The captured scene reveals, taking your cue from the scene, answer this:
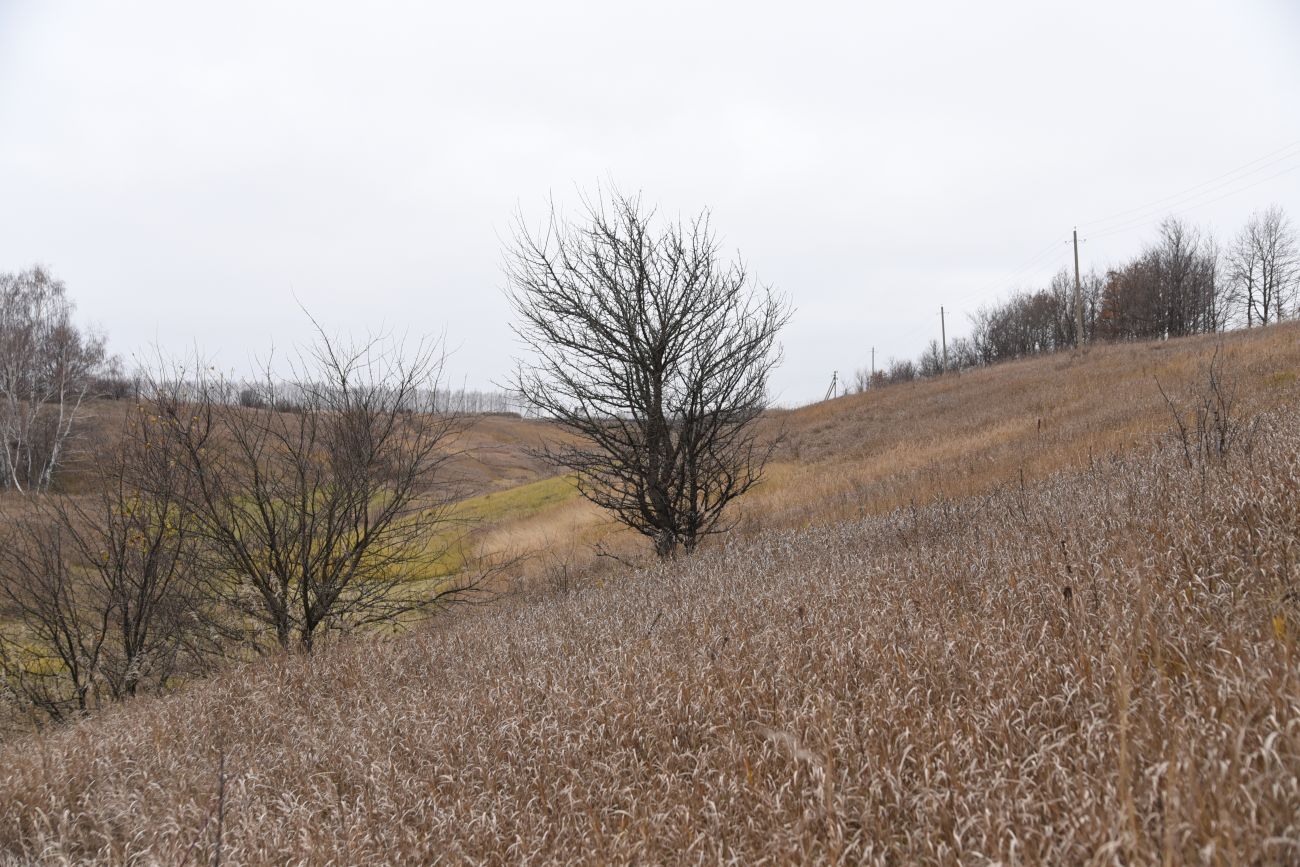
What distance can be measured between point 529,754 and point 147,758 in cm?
283

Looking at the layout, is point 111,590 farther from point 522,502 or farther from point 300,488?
point 522,502

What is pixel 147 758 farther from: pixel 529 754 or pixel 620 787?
pixel 620 787

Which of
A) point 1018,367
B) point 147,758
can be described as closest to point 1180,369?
point 1018,367

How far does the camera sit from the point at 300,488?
8.62 meters

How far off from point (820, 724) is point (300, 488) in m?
7.83

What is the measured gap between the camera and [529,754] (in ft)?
10.6

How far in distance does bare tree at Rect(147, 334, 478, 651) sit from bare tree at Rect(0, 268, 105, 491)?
94.4 ft

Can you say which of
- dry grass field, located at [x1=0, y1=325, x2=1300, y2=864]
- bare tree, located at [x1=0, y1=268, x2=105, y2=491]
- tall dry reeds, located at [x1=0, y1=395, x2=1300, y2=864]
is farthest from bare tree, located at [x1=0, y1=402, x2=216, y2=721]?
bare tree, located at [x1=0, y1=268, x2=105, y2=491]

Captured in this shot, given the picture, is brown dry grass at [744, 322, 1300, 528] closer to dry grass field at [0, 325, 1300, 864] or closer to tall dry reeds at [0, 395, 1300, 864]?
dry grass field at [0, 325, 1300, 864]

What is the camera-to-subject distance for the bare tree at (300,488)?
27.6 feet

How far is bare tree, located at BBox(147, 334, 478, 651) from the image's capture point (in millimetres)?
8398

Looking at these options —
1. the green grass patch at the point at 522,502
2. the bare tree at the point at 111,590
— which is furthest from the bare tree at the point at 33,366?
the bare tree at the point at 111,590

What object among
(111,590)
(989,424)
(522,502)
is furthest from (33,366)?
(989,424)

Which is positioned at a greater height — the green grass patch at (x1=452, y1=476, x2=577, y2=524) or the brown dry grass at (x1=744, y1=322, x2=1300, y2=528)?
the brown dry grass at (x1=744, y1=322, x2=1300, y2=528)
